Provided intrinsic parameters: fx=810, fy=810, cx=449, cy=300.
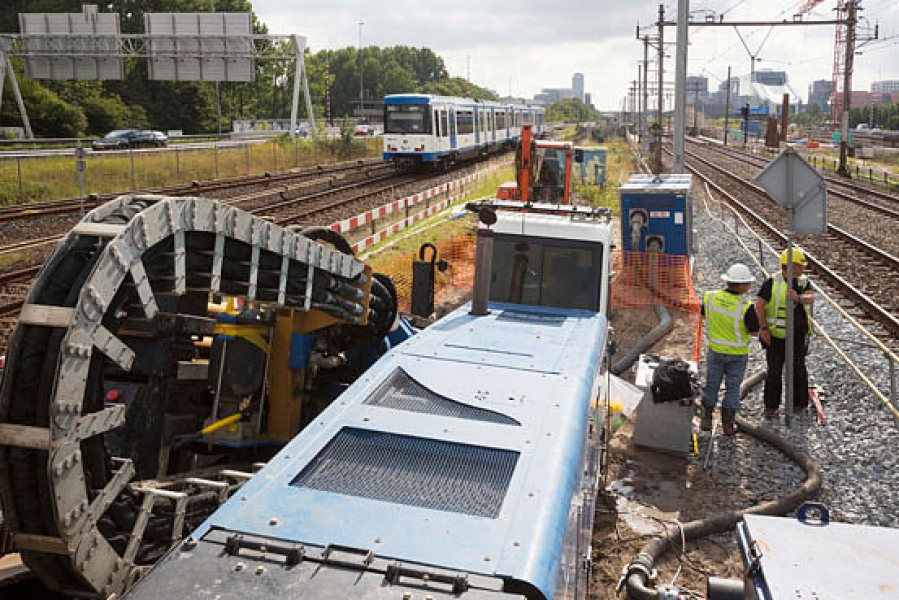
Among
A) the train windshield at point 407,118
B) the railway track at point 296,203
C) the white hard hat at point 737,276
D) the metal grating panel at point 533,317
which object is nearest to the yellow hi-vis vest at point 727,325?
→ the white hard hat at point 737,276

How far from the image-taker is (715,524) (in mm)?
6496

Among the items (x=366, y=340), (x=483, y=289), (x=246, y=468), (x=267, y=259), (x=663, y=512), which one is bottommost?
(x=663, y=512)

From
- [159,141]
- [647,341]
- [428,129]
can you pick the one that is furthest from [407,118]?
[647,341]

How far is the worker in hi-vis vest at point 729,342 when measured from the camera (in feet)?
27.7

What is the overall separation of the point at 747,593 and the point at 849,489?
13.7 feet

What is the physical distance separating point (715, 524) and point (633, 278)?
9.15 metres

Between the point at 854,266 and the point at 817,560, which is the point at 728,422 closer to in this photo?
the point at 817,560

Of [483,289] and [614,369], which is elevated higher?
[483,289]

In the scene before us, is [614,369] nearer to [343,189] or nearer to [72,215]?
[72,215]

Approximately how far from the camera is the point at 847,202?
2789 centimetres

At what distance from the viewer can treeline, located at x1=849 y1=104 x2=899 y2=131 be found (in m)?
108

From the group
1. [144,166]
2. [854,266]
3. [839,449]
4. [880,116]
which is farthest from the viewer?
[880,116]

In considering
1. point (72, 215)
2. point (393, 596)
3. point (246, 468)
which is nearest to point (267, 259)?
point (246, 468)

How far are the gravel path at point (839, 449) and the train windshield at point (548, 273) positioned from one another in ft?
7.59
